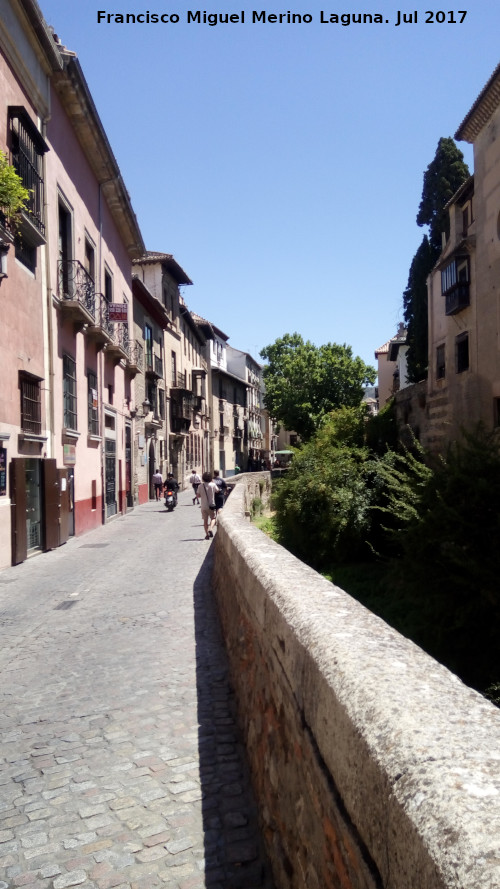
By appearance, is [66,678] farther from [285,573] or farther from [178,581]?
[178,581]

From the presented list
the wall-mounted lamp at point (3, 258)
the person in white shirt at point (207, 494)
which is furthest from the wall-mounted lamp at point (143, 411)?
the wall-mounted lamp at point (3, 258)

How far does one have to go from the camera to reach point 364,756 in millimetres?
1747

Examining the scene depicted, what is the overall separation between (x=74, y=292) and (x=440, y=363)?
12498mm

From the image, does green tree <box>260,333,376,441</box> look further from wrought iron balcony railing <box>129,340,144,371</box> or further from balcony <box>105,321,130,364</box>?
balcony <box>105,321,130,364</box>

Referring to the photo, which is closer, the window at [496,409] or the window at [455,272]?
the window at [496,409]

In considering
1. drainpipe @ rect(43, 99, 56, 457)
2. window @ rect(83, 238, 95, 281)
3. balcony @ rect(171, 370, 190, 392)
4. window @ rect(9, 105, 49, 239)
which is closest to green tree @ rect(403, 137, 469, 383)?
balcony @ rect(171, 370, 190, 392)

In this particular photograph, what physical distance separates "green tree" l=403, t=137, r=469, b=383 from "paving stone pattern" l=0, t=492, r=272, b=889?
80.1ft

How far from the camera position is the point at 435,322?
2438 cm

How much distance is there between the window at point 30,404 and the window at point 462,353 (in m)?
12.7

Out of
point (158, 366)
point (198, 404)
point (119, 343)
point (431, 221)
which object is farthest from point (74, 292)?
point (198, 404)

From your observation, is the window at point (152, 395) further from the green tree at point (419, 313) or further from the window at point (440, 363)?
the window at point (440, 363)

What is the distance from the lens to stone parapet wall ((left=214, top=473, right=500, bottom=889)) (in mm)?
1353

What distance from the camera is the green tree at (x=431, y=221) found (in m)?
30.9

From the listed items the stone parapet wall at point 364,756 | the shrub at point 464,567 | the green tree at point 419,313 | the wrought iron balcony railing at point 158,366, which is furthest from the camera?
the wrought iron balcony railing at point 158,366
